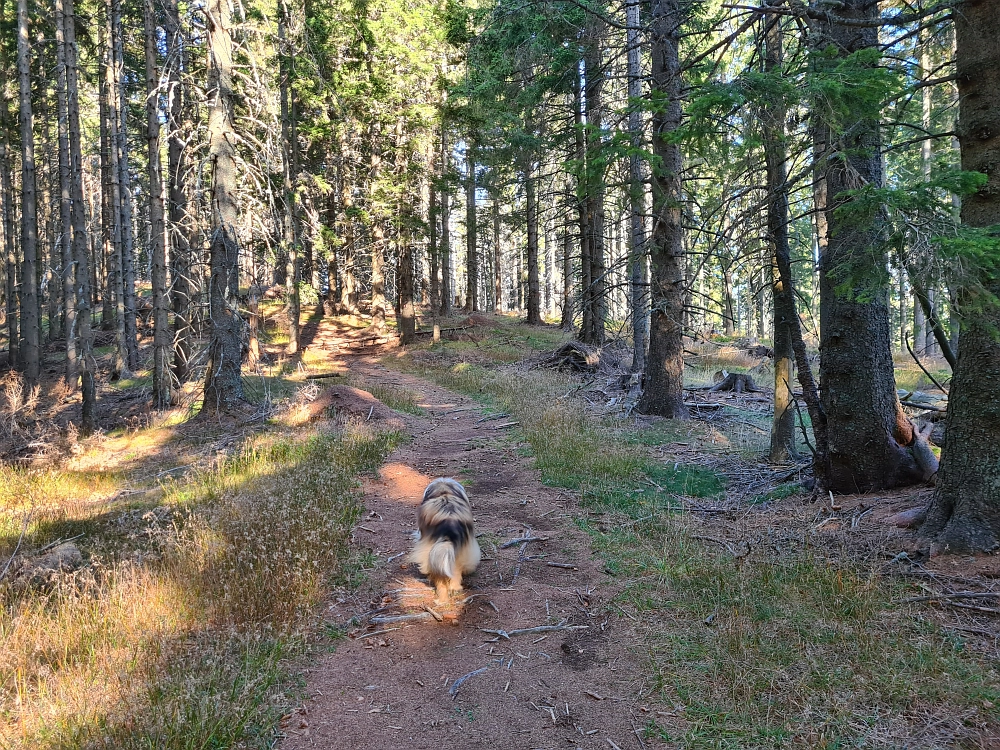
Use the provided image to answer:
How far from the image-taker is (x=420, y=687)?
12.0 ft

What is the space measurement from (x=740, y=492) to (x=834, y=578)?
113 inches

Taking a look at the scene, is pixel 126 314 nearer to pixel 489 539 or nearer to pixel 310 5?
pixel 310 5

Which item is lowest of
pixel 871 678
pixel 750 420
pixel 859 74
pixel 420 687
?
pixel 420 687

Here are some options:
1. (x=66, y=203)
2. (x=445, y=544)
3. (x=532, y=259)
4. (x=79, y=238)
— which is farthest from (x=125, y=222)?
(x=445, y=544)

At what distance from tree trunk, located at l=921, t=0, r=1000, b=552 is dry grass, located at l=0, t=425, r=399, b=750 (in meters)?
4.93

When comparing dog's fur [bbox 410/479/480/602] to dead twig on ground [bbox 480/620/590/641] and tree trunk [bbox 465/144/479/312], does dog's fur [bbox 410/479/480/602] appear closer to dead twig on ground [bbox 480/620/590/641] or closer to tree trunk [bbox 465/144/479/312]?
dead twig on ground [bbox 480/620/590/641]

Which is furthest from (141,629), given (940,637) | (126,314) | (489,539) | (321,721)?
(126,314)

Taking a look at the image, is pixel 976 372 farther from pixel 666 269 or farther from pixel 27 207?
pixel 27 207

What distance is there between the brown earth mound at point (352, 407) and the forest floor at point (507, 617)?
2.91 metres

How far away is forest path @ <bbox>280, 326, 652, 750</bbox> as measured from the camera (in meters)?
3.23

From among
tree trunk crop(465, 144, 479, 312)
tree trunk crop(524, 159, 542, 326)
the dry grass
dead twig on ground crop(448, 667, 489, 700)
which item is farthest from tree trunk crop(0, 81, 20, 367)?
dead twig on ground crop(448, 667, 489, 700)

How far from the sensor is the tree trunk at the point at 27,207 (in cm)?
1504

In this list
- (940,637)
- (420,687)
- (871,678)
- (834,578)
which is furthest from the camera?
(834,578)

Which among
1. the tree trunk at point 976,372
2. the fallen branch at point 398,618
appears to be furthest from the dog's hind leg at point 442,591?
the tree trunk at point 976,372
